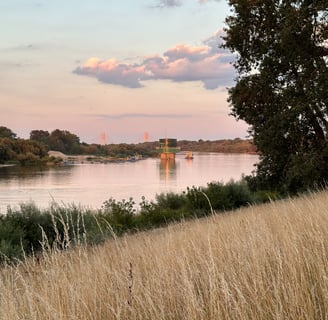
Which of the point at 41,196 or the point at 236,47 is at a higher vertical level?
the point at 236,47

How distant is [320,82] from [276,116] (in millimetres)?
2097

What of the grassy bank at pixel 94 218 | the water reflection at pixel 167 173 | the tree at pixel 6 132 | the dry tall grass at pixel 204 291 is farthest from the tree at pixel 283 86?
the tree at pixel 6 132

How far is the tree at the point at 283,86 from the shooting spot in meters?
15.8

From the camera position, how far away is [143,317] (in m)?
3.49

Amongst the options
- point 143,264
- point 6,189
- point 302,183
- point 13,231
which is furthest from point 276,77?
point 6,189

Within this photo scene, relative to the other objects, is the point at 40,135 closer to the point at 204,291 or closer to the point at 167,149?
the point at 167,149

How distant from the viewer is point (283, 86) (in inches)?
681

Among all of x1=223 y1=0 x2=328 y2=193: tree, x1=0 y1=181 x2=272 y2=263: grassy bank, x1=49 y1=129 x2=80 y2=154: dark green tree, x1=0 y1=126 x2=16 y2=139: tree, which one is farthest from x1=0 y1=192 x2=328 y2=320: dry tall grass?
x1=49 y1=129 x2=80 y2=154: dark green tree

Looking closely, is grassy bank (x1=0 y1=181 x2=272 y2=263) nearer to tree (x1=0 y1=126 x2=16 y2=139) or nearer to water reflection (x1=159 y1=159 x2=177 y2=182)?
water reflection (x1=159 y1=159 x2=177 y2=182)

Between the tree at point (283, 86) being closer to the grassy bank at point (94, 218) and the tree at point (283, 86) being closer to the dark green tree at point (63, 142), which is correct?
the grassy bank at point (94, 218)

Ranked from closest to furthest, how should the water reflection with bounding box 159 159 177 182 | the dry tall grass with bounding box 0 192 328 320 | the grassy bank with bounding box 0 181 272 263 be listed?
the dry tall grass with bounding box 0 192 328 320 → the grassy bank with bounding box 0 181 272 263 → the water reflection with bounding box 159 159 177 182

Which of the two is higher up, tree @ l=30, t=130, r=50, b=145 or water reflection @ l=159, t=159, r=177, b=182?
tree @ l=30, t=130, r=50, b=145

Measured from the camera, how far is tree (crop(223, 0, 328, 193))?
51.8 ft

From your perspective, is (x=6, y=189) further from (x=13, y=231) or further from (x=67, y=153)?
(x=67, y=153)
